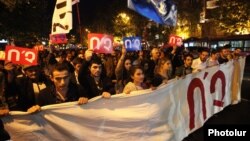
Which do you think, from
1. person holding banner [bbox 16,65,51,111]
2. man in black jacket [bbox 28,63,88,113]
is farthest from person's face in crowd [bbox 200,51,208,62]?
man in black jacket [bbox 28,63,88,113]

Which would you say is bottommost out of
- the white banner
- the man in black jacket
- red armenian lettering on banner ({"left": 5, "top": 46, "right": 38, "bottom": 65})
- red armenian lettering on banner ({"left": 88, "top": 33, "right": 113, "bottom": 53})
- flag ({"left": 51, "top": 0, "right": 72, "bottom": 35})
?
the white banner

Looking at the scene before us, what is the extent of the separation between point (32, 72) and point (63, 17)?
2463mm

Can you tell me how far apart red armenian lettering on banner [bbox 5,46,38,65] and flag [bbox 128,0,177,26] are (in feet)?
9.09

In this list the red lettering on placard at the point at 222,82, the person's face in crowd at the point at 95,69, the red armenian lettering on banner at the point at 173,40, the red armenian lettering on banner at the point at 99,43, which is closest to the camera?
the person's face in crowd at the point at 95,69

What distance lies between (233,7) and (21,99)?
27977mm

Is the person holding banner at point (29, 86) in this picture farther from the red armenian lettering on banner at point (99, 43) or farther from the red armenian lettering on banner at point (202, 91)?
the red armenian lettering on banner at point (202, 91)

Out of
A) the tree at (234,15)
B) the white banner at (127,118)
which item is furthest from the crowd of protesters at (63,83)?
the tree at (234,15)

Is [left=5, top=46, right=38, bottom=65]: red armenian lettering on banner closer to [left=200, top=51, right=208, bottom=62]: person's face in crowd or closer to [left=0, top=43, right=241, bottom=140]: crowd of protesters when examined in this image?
[left=0, top=43, right=241, bottom=140]: crowd of protesters

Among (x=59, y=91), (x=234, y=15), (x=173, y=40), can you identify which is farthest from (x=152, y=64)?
(x=234, y=15)

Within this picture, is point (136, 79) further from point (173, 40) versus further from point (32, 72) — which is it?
point (173, 40)

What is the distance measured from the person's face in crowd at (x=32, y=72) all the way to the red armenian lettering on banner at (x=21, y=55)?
10.9 inches

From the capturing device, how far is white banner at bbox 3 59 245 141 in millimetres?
4168

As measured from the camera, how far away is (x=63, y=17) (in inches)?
313

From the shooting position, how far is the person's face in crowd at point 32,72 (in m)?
5.70
